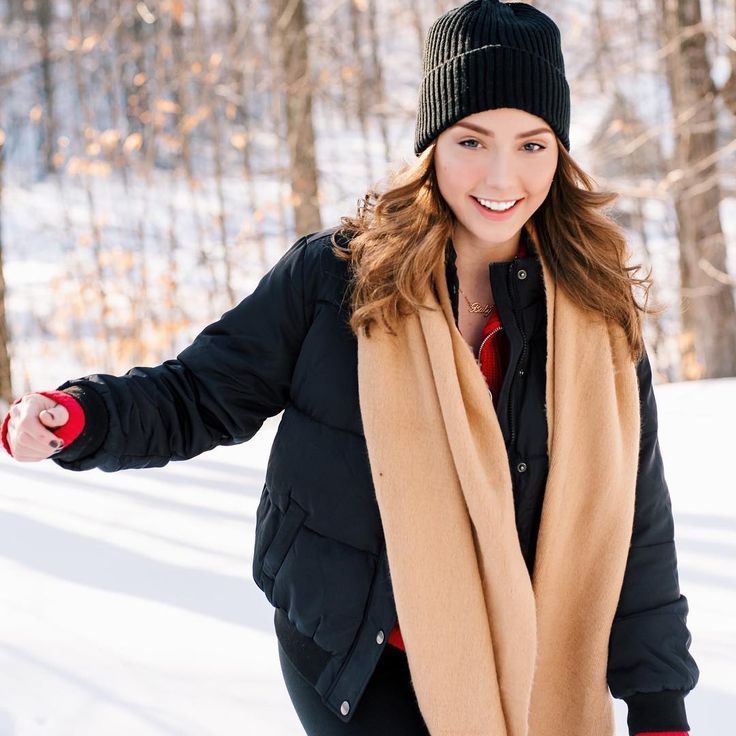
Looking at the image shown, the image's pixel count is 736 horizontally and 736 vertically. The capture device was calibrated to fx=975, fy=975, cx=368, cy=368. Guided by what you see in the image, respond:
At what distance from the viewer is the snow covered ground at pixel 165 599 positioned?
8.25 feet

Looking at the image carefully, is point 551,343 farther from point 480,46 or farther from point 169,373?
point 169,373

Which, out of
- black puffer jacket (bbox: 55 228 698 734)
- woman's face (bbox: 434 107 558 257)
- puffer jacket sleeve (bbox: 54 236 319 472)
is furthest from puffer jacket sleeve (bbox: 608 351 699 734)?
puffer jacket sleeve (bbox: 54 236 319 472)

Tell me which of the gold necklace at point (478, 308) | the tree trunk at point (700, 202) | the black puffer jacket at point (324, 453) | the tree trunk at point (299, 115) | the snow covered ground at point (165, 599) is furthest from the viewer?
the tree trunk at point (299, 115)

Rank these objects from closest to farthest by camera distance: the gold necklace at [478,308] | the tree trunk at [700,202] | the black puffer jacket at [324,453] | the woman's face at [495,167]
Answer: the black puffer jacket at [324,453], the woman's face at [495,167], the gold necklace at [478,308], the tree trunk at [700,202]

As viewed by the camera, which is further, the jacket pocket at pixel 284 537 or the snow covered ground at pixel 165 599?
the snow covered ground at pixel 165 599

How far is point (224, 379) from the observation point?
5.86ft

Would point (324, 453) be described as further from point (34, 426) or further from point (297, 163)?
point (297, 163)

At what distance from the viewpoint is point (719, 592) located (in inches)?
122

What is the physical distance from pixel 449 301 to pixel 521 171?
27cm

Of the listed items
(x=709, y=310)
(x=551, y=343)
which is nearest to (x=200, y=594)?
(x=551, y=343)

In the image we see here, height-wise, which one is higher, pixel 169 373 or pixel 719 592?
pixel 169 373

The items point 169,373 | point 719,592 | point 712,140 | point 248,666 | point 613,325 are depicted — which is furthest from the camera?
point 712,140

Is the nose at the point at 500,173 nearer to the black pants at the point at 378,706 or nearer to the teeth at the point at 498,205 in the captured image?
the teeth at the point at 498,205

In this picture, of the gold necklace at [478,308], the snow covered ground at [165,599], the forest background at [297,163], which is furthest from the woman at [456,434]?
the forest background at [297,163]
